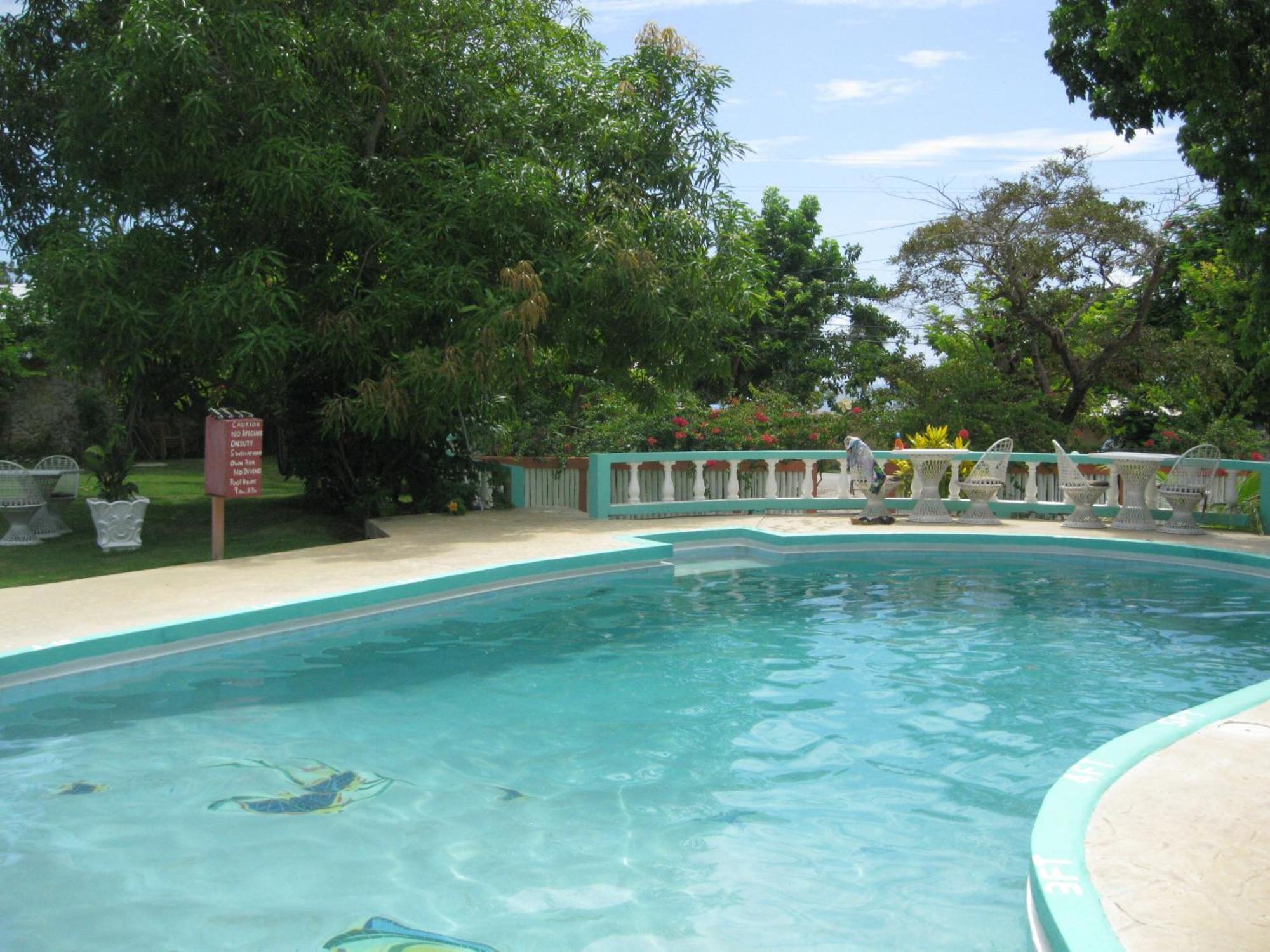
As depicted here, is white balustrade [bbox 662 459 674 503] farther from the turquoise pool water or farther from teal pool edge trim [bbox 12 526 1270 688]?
the turquoise pool water

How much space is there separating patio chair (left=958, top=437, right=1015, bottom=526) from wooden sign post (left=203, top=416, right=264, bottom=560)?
8.85 m

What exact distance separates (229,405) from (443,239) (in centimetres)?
457

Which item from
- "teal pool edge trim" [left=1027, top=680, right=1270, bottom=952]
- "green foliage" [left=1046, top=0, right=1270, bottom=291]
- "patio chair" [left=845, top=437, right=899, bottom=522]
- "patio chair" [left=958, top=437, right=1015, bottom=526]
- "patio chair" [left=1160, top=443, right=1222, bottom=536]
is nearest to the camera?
"teal pool edge trim" [left=1027, top=680, right=1270, bottom=952]

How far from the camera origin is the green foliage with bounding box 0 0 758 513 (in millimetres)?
12125

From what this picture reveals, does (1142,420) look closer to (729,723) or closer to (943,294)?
(943,294)

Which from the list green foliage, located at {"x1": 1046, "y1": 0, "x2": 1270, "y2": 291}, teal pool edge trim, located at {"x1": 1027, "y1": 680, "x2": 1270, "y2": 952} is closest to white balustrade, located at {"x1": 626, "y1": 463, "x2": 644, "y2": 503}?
green foliage, located at {"x1": 1046, "y1": 0, "x2": 1270, "y2": 291}

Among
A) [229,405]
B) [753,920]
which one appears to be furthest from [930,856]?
[229,405]

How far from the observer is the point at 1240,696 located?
6.09 metres

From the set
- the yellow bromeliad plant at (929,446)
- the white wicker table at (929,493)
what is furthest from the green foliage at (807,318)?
the white wicker table at (929,493)

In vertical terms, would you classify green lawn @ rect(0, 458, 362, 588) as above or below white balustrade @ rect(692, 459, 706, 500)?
below

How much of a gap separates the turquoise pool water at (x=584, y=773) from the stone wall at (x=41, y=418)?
2201 centimetres

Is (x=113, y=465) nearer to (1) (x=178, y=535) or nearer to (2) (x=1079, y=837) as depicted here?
(1) (x=178, y=535)

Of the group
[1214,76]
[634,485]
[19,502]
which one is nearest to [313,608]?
[19,502]

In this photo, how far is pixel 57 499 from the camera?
16.1 metres
